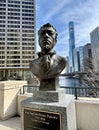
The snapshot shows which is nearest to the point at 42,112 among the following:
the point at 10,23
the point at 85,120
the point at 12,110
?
the point at 85,120

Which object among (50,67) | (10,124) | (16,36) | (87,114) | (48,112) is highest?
(16,36)

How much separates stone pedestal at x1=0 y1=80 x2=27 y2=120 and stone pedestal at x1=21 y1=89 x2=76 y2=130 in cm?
231

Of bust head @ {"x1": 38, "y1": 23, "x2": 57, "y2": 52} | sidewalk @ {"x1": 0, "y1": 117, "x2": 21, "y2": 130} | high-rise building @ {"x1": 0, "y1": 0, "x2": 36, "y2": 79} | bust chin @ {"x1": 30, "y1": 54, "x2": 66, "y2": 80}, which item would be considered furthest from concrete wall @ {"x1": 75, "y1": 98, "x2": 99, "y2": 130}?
high-rise building @ {"x1": 0, "y1": 0, "x2": 36, "y2": 79}

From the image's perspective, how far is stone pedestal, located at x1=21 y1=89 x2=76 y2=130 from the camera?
1921 mm

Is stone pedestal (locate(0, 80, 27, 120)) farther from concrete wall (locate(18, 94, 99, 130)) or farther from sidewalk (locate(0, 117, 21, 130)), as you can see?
concrete wall (locate(18, 94, 99, 130))

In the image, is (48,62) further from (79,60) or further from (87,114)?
(79,60)

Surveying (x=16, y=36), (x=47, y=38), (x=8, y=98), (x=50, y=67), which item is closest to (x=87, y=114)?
(x=50, y=67)

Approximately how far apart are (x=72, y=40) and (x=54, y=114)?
321 ft

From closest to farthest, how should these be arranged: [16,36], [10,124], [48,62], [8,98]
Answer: [48,62], [10,124], [8,98], [16,36]

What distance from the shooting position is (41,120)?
2064 mm

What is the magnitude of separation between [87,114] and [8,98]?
108 inches

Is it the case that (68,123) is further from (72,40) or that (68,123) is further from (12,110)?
(72,40)

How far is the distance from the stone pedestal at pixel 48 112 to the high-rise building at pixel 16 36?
150ft

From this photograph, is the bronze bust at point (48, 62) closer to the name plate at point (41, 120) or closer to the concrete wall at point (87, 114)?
the name plate at point (41, 120)
